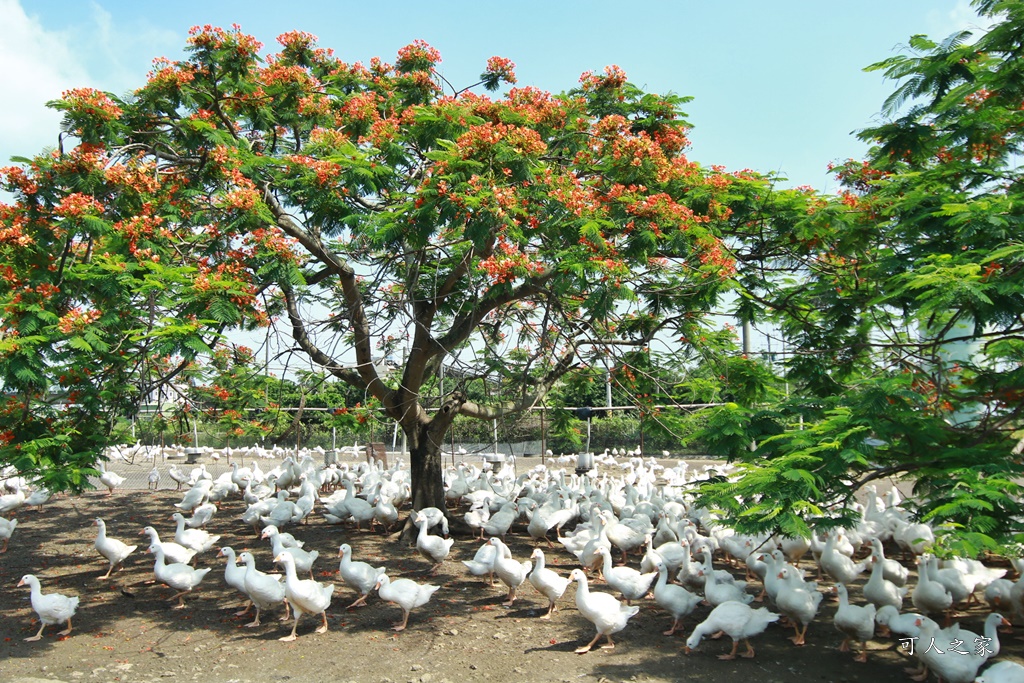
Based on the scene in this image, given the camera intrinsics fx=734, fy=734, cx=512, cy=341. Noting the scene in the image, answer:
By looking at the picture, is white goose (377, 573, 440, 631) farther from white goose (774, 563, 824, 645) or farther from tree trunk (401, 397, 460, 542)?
white goose (774, 563, 824, 645)

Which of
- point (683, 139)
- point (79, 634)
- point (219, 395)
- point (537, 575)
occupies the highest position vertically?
point (683, 139)

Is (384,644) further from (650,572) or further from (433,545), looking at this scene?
(650,572)

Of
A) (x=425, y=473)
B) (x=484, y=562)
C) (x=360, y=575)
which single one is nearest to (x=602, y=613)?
(x=484, y=562)

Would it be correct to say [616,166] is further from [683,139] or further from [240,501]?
[240,501]

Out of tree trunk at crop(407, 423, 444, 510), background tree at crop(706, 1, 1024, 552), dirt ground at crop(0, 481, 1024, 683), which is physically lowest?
dirt ground at crop(0, 481, 1024, 683)

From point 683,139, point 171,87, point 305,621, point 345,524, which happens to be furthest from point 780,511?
point 345,524

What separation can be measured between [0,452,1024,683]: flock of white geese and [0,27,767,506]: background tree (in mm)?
1728

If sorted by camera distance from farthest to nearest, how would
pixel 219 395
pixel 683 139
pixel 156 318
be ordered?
1. pixel 683 139
2. pixel 219 395
3. pixel 156 318

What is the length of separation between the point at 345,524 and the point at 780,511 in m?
8.14

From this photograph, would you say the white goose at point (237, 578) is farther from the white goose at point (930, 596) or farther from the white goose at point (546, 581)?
the white goose at point (930, 596)

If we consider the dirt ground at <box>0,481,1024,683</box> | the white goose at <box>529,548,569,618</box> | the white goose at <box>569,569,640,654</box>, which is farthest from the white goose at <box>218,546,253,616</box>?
the white goose at <box>569,569,640,654</box>

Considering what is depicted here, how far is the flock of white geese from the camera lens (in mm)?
5910

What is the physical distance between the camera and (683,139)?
8.55 metres

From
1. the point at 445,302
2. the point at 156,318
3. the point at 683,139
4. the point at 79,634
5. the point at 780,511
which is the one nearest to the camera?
the point at 780,511
